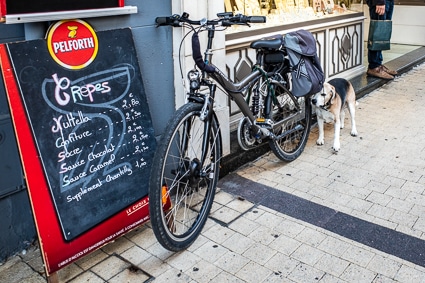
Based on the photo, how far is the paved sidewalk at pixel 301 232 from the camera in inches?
121

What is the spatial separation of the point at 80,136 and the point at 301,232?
1.75m

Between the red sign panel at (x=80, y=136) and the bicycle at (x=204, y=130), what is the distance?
29cm

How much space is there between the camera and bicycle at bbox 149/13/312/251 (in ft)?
10.2

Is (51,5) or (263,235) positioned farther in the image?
(263,235)

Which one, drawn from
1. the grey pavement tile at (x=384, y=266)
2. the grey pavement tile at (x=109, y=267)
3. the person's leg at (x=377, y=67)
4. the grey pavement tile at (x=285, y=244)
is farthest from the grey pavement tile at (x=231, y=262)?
the person's leg at (x=377, y=67)

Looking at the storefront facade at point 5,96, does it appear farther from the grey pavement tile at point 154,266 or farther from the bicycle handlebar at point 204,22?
the grey pavement tile at point 154,266

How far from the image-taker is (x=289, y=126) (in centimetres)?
477

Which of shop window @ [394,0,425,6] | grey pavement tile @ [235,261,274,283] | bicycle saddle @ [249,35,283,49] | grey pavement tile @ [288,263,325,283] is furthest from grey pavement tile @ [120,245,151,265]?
shop window @ [394,0,425,6]

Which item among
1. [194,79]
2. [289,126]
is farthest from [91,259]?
[289,126]

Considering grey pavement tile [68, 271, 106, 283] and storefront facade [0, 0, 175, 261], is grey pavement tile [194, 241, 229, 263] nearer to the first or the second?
A: grey pavement tile [68, 271, 106, 283]

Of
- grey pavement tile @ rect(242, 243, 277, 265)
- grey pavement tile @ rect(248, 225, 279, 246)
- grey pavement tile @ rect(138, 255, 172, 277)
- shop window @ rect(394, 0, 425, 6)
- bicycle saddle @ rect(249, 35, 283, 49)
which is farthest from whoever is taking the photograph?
shop window @ rect(394, 0, 425, 6)

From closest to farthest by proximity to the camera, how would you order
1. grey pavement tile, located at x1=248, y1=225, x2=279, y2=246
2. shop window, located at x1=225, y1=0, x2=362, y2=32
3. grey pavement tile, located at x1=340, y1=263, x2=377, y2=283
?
1. grey pavement tile, located at x1=340, y1=263, x2=377, y2=283
2. grey pavement tile, located at x1=248, y1=225, x2=279, y2=246
3. shop window, located at x1=225, y1=0, x2=362, y2=32

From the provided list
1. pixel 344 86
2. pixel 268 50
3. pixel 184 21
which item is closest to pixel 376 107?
pixel 344 86

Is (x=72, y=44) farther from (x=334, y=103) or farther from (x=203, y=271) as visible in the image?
(x=334, y=103)
